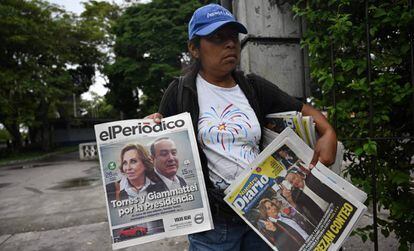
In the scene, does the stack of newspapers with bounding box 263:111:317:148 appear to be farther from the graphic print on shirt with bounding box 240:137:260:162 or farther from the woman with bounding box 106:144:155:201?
the woman with bounding box 106:144:155:201

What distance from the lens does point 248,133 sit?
4.36ft

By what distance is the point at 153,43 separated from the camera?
49.0 ft

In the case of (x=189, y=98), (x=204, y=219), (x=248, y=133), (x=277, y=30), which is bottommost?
(x=204, y=219)

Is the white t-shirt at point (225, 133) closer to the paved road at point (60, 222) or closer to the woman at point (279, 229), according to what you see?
the woman at point (279, 229)

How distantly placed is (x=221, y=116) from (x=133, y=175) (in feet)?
1.37

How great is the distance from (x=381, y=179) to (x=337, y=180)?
3.42 ft

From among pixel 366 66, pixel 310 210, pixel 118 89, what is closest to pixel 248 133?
pixel 310 210

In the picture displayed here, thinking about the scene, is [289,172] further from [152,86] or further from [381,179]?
[152,86]

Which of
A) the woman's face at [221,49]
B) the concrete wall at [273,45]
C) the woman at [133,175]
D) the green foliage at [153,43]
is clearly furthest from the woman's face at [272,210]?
the green foliage at [153,43]

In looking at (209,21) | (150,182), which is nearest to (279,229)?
(150,182)

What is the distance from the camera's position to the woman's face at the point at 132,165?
1.23 m

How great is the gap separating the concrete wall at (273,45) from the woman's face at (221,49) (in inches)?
31.5

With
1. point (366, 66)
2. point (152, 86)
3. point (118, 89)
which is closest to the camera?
point (366, 66)

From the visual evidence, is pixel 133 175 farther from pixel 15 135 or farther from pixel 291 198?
pixel 15 135
